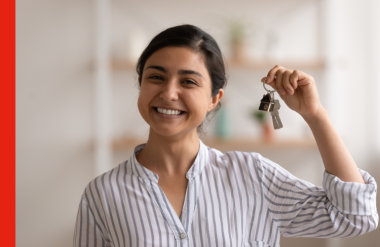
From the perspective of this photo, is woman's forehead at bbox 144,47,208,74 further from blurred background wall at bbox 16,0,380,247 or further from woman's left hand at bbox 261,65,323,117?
blurred background wall at bbox 16,0,380,247

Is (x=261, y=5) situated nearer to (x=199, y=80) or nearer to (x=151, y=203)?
(x=199, y=80)

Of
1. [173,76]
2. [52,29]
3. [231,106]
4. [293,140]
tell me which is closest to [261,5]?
[231,106]

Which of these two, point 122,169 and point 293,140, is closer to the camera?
point 122,169

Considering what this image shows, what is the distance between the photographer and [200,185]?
Result: 983 mm

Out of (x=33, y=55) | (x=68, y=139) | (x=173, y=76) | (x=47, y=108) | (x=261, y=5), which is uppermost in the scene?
(x=261, y=5)

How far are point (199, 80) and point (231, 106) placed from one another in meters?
1.59

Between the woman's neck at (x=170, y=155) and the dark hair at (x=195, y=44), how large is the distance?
18 cm

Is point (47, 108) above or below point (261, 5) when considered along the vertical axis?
below

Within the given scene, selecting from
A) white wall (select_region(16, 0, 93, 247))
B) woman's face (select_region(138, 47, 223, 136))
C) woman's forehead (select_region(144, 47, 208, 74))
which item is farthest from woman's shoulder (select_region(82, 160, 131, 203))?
white wall (select_region(16, 0, 93, 247))

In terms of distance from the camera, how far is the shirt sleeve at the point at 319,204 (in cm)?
84

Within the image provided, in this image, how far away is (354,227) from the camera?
33.3 inches

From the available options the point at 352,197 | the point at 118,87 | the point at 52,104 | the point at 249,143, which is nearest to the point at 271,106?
the point at 352,197

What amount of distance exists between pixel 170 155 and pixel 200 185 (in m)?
0.12

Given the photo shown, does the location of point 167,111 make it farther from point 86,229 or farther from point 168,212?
point 86,229
